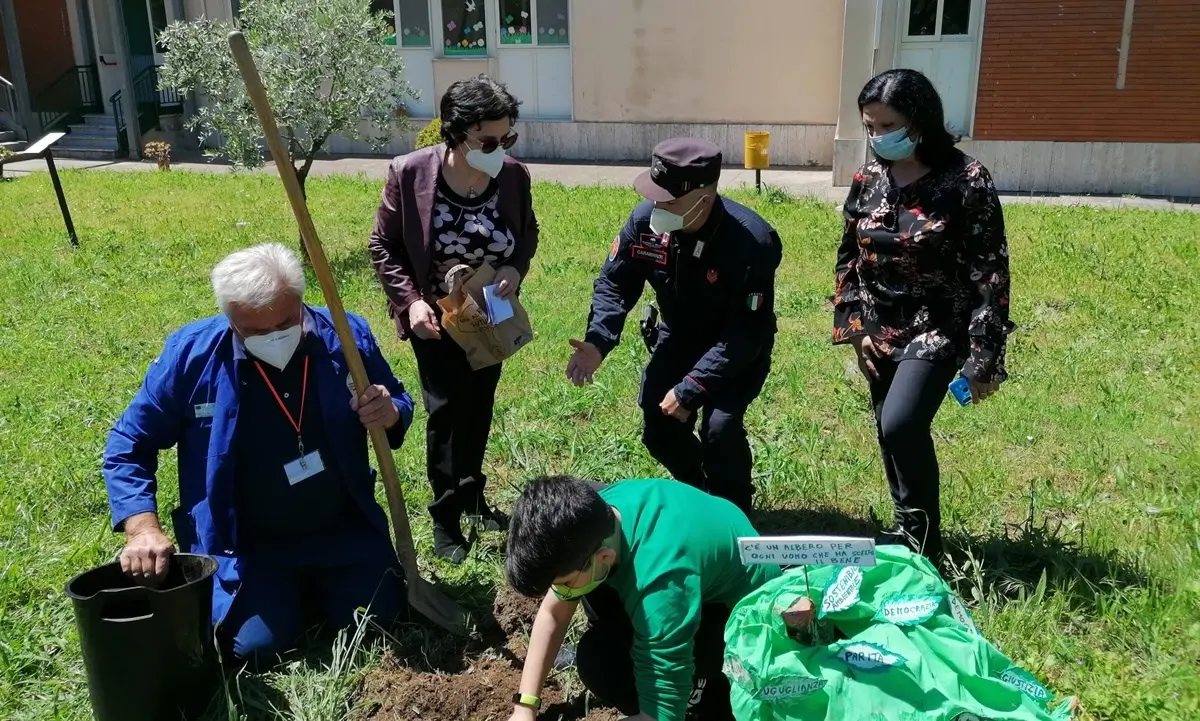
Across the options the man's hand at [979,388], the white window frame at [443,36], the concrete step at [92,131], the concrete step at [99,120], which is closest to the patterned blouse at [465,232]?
the man's hand at [979,388]

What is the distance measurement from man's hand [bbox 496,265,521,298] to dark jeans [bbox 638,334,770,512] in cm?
58

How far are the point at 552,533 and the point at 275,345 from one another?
128 cm

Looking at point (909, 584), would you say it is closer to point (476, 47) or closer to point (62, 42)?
point (476, 47)

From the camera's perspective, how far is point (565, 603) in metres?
2.57

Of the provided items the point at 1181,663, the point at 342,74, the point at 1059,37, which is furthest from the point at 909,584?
the point at 1059,37

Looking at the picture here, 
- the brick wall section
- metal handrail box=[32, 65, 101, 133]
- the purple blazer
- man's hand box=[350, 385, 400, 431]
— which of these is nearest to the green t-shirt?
man's hand box=[350, 385, 400, 431]

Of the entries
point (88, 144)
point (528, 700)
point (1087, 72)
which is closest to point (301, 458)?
point (528, 700)

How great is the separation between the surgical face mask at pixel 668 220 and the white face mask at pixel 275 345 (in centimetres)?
121

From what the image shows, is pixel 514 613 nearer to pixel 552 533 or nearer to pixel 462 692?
pixel 462 692

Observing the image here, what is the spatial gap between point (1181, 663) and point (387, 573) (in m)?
2.47

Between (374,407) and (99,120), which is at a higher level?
(374,407)

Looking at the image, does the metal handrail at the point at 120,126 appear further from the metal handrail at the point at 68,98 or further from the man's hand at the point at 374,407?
the man's hand at the point at 374,407

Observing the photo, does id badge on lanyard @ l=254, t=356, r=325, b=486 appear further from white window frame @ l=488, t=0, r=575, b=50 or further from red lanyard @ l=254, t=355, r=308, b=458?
white window frame @ l=488, t=0, r=575, b=50

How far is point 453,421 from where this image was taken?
3.85 m
